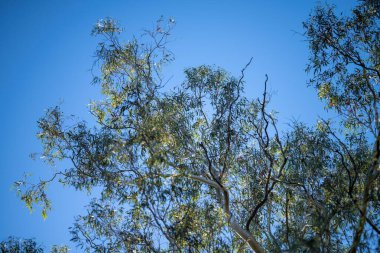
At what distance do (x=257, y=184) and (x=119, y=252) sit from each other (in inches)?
118

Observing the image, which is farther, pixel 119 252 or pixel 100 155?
pixel 100 155

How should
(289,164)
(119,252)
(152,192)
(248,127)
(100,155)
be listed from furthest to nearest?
(248,127) → (289,164) → (100,155) → (119,252) → (152,192)

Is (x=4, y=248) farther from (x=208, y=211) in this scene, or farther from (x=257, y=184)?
(x=257, y=184)

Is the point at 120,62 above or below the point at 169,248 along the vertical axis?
above

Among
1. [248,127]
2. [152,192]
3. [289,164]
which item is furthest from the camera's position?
[248,127]

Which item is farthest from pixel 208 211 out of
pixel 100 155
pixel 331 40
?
pixel 331 40

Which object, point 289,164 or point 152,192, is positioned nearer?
point 152,192

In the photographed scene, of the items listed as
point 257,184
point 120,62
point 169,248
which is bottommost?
point 169,248

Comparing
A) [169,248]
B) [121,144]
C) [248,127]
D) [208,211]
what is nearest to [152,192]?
[169,248]

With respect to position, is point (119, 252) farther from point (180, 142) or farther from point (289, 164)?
point (289, 164)

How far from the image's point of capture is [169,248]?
234 inches

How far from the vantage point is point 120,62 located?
29.6 ft

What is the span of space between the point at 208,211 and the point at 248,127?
7.01 feet

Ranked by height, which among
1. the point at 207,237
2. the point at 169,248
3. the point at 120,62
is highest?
the point at 120,62
